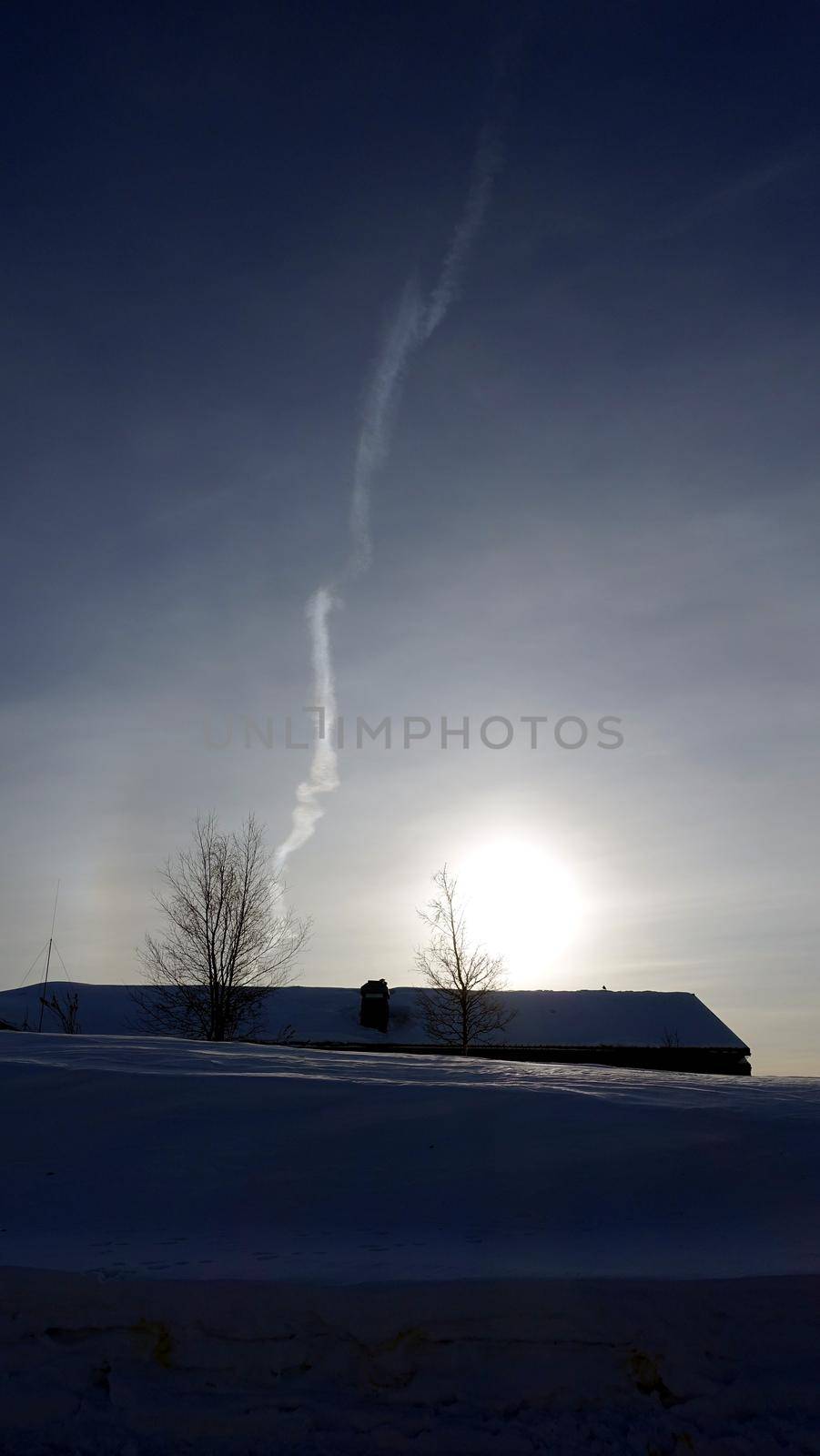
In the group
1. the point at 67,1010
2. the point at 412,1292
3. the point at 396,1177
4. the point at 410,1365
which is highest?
the point at 67,1010

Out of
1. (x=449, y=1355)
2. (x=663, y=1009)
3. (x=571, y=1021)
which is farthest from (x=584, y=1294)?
(x=663, y=1009)

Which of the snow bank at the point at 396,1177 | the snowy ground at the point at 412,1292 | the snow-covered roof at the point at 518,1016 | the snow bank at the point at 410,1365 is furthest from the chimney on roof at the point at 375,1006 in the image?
the snow bank at the point at 410,1365

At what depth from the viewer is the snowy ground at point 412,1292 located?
3.00 m

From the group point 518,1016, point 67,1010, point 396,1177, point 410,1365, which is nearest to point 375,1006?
point 518,1016

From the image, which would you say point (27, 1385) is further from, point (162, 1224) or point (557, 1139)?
point (557, 1139)

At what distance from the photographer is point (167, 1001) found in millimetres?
28797

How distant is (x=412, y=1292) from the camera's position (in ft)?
10.2

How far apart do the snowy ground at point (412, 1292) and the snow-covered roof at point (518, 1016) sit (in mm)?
25282

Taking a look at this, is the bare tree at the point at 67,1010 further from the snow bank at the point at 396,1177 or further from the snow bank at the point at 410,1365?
the snow bank at the point at 410,1365

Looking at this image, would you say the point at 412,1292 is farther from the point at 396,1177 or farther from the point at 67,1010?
the point at 67,1010

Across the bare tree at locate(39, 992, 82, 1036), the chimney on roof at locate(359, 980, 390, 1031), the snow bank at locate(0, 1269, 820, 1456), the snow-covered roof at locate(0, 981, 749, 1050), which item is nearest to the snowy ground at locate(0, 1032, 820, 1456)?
the snow bank at locate(0, 1269, 820, 1456)

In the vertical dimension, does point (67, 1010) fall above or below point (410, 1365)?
above

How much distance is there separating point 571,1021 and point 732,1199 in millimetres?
28926

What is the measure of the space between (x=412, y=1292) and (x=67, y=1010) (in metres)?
31.4
